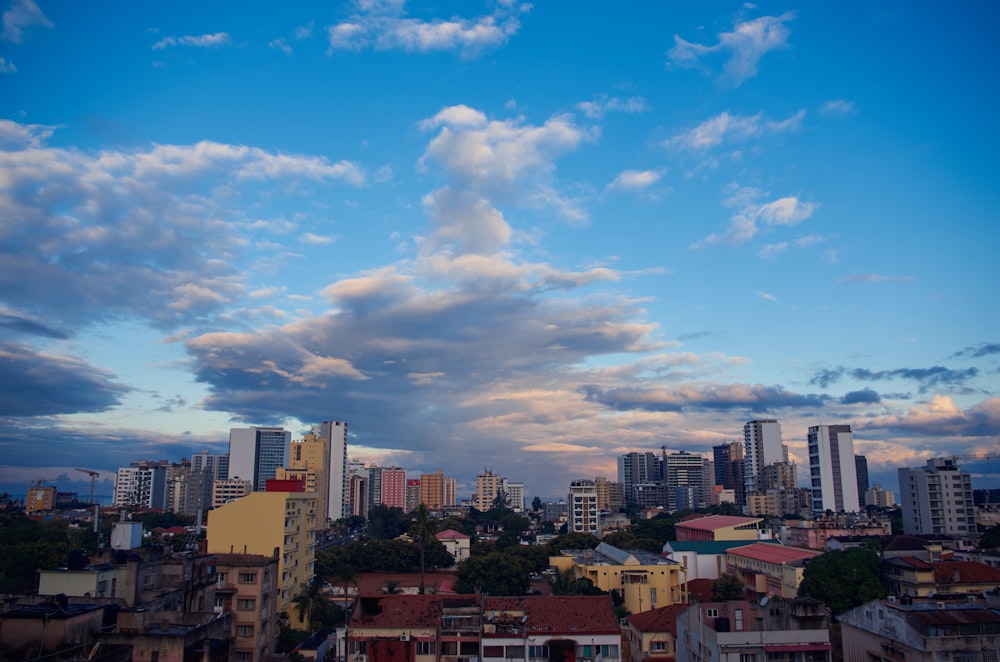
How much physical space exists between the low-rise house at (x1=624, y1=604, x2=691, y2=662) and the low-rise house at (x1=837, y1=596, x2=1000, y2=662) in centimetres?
849

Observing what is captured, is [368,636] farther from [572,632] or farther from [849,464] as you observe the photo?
[849,464]

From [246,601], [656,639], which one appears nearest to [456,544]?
[246,601]

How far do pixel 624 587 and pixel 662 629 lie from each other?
51.4ft

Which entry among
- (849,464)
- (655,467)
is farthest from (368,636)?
(655,467)

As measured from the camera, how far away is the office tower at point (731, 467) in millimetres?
177000

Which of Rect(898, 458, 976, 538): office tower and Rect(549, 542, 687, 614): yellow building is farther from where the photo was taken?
Rect(898, 458, 976, 538): office tower

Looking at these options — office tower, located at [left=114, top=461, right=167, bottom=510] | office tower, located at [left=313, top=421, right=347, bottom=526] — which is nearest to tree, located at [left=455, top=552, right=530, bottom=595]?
office tower, located at [left=313, top=421, right=347, bottom=526]

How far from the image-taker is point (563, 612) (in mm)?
33312

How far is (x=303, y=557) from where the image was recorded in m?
49.8

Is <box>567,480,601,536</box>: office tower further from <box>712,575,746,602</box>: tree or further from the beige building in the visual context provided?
the beige building

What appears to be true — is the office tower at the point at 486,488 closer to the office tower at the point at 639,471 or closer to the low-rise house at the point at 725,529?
the office tower at the point at 639,471

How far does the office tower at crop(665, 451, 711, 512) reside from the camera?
565 feet

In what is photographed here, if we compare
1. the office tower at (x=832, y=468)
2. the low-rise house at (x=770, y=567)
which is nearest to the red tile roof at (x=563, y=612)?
the low-rise house at (x=770, y=567)

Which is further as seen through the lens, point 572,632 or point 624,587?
point 624,587
